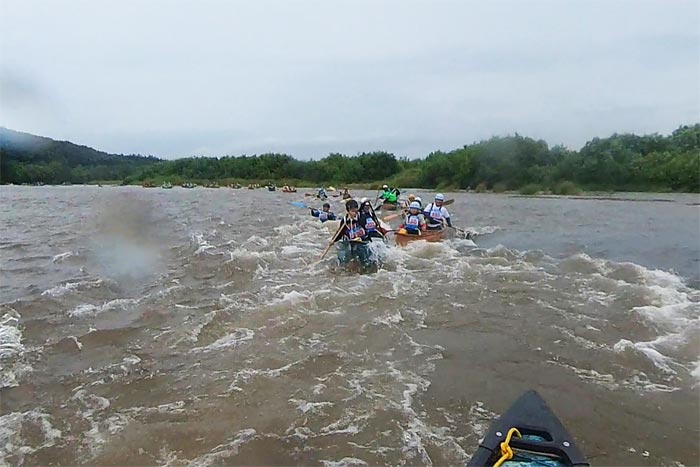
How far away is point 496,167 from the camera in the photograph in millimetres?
53438

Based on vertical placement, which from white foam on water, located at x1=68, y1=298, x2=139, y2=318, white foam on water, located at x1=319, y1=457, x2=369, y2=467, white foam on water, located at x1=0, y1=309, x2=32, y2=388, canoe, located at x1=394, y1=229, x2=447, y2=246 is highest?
canoe, located at x1=394, y1=229, x2=447, y2=246

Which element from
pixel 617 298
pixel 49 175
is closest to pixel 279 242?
pixel 617 298

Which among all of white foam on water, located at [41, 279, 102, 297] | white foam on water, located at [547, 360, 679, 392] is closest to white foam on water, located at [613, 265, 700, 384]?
white foam on water, located at [547, 360, 679, 392]

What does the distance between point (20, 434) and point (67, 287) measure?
542cm

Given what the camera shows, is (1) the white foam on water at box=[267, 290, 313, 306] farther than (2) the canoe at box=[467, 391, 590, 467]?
Yes

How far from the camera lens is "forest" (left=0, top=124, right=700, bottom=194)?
143 ft

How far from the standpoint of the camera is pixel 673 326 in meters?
6.91

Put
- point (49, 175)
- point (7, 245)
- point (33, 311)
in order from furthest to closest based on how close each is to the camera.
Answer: point (49, 175), point (7, 245), point (33, 311)

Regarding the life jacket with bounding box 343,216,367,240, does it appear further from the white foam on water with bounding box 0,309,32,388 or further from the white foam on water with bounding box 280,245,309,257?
the white foam on water with bounding box 0,309,32,388

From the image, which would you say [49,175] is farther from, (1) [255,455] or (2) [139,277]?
(1) [255,455]

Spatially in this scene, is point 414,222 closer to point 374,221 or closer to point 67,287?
point 374,221

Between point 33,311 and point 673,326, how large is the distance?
9103 millimetres

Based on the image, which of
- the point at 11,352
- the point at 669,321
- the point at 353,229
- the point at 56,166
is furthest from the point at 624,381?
the point at 56,166

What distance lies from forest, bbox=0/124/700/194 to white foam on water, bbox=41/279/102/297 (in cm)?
3171
